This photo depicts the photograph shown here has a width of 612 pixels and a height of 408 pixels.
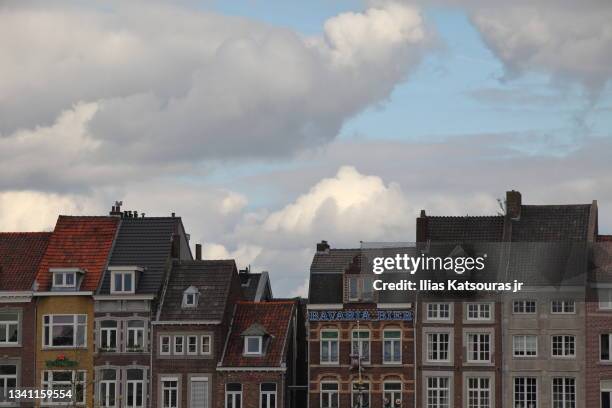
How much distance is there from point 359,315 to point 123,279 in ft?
52.3

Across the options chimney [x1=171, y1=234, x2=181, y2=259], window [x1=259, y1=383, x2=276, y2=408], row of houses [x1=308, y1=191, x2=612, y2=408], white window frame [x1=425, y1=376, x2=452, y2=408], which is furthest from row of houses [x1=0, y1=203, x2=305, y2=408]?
white window frame [x1=425, y1=376, x2=452, y2=408]

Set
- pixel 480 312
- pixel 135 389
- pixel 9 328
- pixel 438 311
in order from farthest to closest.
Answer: pixel 9 328 → pixel 135 389 → pixel 438 311 → pixel 480 312

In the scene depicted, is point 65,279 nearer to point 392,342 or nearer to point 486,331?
point 392,342

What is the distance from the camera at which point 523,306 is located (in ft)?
369

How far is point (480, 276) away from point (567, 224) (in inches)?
275

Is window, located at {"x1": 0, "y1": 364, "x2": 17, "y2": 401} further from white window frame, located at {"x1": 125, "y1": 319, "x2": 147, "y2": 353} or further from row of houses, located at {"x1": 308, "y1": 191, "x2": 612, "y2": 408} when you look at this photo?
row of houses, located at {"x1": 308, "y1": 191, "x2": 612, "y2": 408}

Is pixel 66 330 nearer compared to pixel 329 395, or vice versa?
pixel 329 395

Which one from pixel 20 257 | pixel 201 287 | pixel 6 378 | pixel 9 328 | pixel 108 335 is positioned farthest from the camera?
pixel 20 257

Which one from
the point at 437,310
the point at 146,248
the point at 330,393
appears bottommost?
the point at 330,393

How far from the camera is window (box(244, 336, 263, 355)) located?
114 metres

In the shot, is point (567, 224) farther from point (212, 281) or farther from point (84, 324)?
point (84, 324)

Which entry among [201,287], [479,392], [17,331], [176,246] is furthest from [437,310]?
[17,331]

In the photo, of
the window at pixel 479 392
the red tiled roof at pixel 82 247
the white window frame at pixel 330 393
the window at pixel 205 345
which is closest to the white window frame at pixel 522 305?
the window at pixel 479 392

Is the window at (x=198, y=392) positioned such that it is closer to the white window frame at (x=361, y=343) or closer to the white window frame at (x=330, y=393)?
the white window frame at (x=330, y=393)
